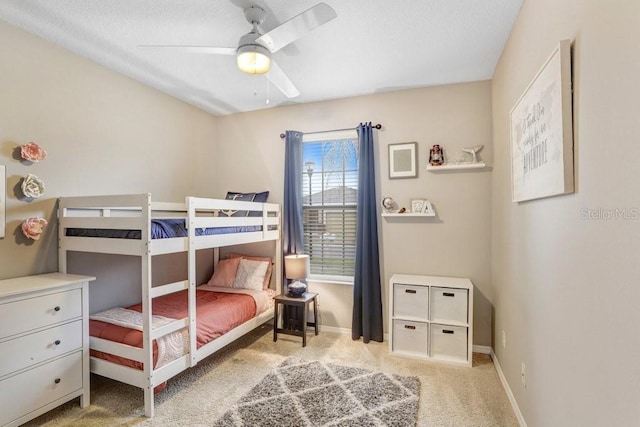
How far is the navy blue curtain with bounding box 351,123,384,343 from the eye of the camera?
10.4 ft

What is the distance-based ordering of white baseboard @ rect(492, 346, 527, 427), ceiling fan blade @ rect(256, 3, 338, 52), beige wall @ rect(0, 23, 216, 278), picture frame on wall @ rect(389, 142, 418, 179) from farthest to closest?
picture frame on wall @ rect(389, 142, 418, 179)
beige wall @ rect(0, 23, 216, 278)
white baseboard @ rect(492, 346, 527, 427)
ceiling fan blade @ rect(256, 3, 338, 52)

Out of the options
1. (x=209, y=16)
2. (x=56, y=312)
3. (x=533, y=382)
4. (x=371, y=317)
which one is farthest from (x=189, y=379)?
(x=209, y=16)

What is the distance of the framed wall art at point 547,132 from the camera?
1279 millimetres

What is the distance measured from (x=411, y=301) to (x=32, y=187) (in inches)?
122

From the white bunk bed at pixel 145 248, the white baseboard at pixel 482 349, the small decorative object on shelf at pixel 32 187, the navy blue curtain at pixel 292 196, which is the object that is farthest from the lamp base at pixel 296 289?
the small decorative object on shelf at pixel 32 187

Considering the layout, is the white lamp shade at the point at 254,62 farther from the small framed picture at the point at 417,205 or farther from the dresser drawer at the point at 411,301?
the dresser drawer at the point at 411,301

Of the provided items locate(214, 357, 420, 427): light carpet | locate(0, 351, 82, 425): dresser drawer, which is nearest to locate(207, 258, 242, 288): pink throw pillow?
locate(214, 357, 420, 427): light carpet

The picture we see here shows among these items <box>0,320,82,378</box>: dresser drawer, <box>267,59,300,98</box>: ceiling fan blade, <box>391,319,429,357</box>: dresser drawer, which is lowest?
<box>391,319,429,357</box>: dresser drawer

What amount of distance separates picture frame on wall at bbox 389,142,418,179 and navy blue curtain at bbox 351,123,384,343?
20 centimetres

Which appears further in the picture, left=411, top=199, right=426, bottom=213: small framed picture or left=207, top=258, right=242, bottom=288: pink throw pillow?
left=207, top=258, right=242, bottom=288: pink throw pillow

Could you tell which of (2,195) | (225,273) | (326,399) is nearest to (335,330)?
(326,399)

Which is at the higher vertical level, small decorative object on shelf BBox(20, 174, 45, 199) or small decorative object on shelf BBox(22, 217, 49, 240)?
small decorative object on shelf BBox(20, 174, 45, 199)

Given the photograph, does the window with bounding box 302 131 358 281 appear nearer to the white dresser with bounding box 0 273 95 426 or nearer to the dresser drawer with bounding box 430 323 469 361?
the dresser drawer with bounding box 430 323 469 361

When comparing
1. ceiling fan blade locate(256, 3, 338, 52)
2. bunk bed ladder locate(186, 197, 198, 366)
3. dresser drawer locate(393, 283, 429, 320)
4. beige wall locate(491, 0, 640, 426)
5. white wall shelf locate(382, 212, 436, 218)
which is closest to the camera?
beige wall locate(491, 0, 640, 426)
